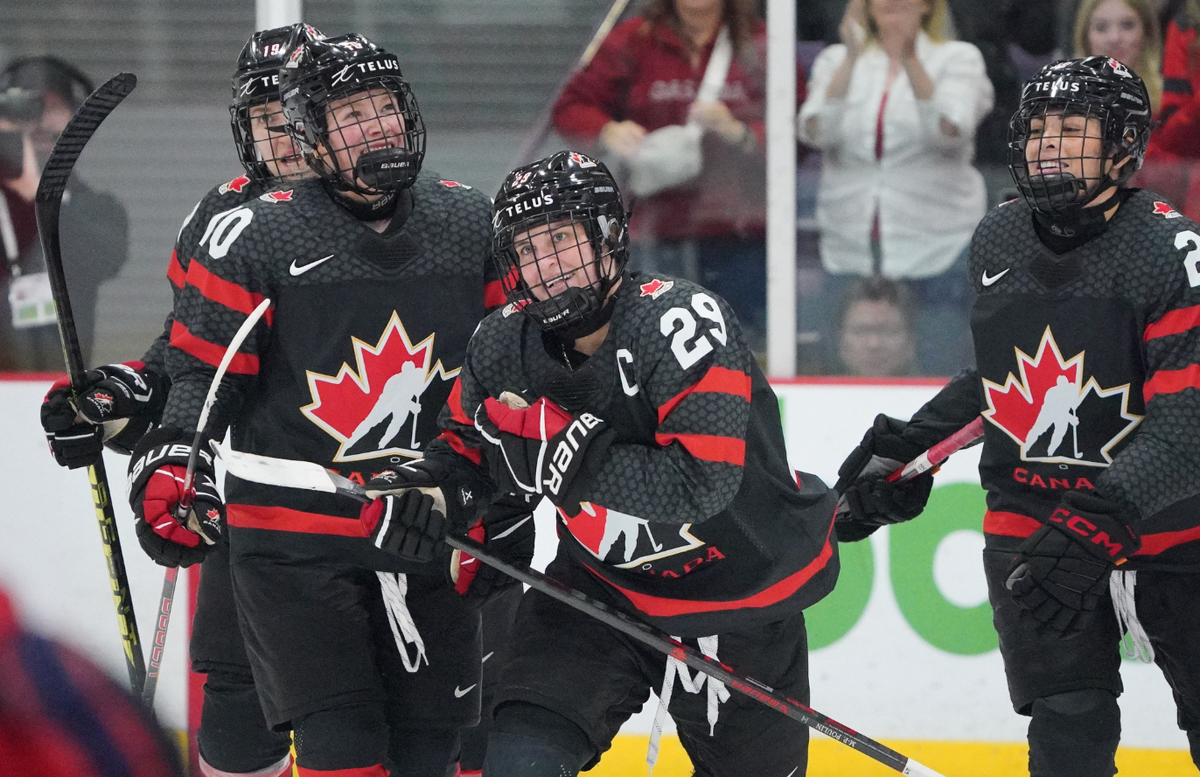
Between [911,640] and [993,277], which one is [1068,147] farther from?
[911,640]

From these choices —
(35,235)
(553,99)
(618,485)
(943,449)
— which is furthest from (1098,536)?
(35,235)

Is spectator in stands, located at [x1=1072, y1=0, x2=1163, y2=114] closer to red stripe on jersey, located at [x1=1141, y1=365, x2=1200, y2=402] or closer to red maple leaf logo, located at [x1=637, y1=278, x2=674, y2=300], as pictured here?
red stripe on jersey, located at [x1=1141, y1=365, x2=1200, y2=402]

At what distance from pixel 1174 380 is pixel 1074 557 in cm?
30

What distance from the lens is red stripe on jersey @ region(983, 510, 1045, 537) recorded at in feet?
8.14

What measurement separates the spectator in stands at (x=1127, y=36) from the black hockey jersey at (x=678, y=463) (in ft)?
5.76

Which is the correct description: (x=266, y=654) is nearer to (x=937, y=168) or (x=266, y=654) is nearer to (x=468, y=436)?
(x=468, y=436)

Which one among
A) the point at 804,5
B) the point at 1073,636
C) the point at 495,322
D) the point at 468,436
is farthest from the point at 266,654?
the point at 804,5

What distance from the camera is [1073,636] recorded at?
2375mm

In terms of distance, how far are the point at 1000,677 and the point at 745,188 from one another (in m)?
1.28

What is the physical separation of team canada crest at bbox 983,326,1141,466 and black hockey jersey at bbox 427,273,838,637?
0.37 metres

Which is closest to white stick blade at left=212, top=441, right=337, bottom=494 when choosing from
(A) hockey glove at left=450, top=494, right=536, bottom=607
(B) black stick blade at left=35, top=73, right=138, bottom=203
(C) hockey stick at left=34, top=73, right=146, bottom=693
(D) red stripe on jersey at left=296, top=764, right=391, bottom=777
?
(A) hockey glove at left=450, top=494, right=536, bottom=607

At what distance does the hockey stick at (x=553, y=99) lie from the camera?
3.76m

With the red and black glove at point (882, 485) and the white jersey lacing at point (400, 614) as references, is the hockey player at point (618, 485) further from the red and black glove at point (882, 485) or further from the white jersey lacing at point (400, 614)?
the red and black glove at point (882, 485)

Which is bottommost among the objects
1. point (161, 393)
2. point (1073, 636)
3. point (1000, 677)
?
point (1000, 677)
